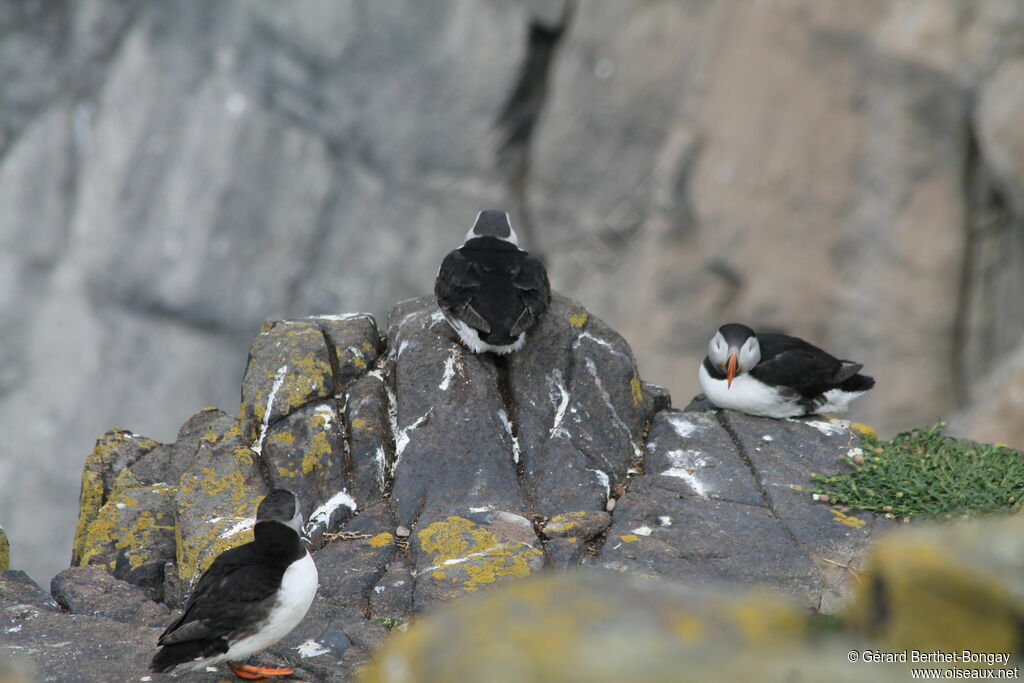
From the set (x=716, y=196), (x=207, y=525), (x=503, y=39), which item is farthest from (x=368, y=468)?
(x=503, y=39)

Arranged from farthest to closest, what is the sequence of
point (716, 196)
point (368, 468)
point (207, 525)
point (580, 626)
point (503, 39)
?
point (503, 39), point (716, 196), point (368, 468), point (207, 525), point (580, 626)

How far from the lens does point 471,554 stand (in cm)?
450

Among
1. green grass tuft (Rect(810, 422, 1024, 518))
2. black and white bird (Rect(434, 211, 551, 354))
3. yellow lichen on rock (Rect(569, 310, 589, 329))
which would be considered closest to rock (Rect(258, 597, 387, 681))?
black and white bird (Rect(434, 211, 551, 354))

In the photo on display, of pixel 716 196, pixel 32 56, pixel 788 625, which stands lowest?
pixel 788 625

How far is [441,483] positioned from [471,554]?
1.92 ft

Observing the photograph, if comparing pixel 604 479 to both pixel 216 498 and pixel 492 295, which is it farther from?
pixel 216 498

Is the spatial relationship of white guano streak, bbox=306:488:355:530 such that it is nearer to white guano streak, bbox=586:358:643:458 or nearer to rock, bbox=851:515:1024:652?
white guano streak, bbox=586:358:643:458

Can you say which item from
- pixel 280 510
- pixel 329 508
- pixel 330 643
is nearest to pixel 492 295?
pixel 329 508

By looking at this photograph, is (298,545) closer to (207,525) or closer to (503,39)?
(207,525)

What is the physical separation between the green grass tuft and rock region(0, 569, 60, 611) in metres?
3.49

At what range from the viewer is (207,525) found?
4766mm

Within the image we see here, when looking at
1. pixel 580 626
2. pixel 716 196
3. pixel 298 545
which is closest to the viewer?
pixel 580 626

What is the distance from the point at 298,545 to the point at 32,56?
11496 millimetres

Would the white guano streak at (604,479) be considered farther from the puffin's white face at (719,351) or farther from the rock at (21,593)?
the rock at (21,593)
